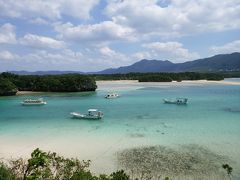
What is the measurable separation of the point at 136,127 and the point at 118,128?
72.0 inches

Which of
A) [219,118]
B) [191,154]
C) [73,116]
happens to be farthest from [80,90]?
[191,154]

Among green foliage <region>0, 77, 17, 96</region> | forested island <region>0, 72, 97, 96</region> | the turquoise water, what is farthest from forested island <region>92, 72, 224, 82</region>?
the turquoise water

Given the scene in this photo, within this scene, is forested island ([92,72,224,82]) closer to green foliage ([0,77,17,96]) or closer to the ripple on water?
green foliage ([0,77,17,96])

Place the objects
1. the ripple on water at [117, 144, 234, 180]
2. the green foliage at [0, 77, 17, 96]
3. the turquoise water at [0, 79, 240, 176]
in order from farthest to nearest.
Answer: the green foliage at [0, 77, 17, 96]
the turquoise water at [0, 79, 240, 176]
the ripple on water at [117, 144, 234, 180]

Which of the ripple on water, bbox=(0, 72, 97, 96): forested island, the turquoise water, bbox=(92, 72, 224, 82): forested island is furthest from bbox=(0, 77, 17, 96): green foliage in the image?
bbox=(92, 72, 224, 82): forested island

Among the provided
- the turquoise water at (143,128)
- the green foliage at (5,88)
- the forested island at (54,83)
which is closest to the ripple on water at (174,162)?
the turquoise water at (143,128)

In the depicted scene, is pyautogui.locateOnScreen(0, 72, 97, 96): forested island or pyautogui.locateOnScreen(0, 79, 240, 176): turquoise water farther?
pyautogui.locateOnScreen(0, 72, 97, 96): forested island

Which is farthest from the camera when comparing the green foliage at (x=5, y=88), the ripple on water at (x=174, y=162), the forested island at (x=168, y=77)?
the forested island at (x=168, y=77)

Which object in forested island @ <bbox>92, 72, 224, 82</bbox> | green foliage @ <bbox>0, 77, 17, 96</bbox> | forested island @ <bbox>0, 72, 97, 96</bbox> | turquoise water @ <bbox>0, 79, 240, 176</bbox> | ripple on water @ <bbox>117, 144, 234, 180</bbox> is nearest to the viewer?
ripple on water @ <bbox>117, 144, 234, 180</bbox>

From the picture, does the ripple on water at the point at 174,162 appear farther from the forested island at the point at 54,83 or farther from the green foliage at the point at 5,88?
the forested island at the point at 54,83

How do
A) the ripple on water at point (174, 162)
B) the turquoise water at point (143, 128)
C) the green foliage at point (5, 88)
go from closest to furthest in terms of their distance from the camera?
the ripple on water at point (174, 162) < the turquoise water at point (143, 128) < the green foliage at point (5, 88)

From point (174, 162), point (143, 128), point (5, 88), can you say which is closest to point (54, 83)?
point (5, 88)

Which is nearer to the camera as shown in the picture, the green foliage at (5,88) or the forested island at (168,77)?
the green foliage at (5,88)

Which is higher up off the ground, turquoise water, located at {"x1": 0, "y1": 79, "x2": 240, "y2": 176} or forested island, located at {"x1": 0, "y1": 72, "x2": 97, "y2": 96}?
forested island, located at {"x1": 0, "y1": 72, "x2": 97, "y2": 96}
